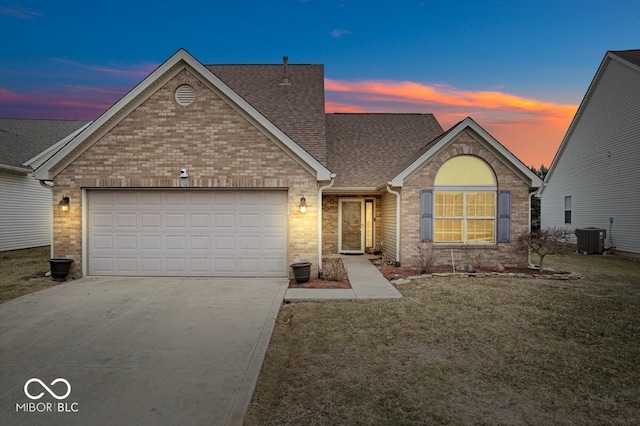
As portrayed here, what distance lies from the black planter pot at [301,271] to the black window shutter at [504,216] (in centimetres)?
716

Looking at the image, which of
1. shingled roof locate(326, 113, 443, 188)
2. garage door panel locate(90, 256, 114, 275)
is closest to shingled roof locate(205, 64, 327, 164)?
shingled roof locate(326, 113, 443, 188)

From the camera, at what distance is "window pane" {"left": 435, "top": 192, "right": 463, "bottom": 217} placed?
12.8 meters

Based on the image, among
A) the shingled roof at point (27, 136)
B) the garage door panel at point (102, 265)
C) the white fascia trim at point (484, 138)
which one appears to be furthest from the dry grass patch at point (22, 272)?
the white fascia trim at point (484, 138)

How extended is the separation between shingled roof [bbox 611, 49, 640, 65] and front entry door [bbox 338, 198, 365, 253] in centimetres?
1389

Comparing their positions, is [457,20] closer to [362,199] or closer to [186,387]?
[362,199]

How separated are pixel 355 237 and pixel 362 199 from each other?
178 centimetres

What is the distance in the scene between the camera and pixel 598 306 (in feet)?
26.1

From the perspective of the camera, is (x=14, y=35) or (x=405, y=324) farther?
(x=14, y=35)

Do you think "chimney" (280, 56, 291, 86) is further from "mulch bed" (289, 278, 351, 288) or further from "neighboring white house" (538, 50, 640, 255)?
"neighboring white house" (538, 50, 640, 255)

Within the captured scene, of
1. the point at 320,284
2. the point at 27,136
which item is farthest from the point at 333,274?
the point at 27,136

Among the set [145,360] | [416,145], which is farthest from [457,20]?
[145,360]

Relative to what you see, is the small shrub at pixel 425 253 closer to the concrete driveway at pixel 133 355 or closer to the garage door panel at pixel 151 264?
the concrete driveway at pixel 133 355

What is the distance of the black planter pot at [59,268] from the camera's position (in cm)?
1019

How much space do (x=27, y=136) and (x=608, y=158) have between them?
3161 centimetres
